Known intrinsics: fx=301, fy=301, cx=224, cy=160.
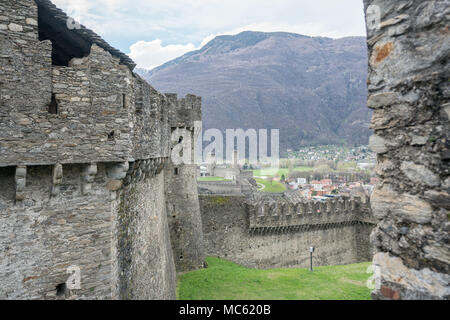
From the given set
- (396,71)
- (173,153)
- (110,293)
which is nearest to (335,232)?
(173,153)

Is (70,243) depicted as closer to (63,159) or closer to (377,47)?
(63,159)

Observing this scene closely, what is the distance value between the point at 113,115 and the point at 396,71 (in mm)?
4390

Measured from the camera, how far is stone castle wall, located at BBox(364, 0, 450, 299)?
103 inches

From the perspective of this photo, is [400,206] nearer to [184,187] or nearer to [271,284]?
[271,284]

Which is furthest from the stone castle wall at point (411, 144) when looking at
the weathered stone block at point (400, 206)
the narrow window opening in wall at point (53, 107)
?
the narrow window opening in wall at point (53, 107)

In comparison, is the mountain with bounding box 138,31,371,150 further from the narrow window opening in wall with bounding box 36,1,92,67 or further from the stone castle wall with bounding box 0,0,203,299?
the stone castle wall with bounding box 0,0,203,299

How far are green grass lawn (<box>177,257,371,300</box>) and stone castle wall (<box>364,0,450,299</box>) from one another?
9.95m

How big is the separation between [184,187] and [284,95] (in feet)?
479

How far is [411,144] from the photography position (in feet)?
9.28

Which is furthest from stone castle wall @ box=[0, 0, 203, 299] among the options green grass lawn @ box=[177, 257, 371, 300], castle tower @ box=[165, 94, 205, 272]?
castle tower @ box=[165, 94, 205, 272]

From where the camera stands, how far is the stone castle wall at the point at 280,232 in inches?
712

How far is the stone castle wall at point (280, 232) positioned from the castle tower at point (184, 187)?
8.33 ft

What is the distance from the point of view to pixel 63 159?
4.86m

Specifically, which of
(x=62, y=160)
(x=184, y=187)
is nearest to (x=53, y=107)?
(x=62, y=160)
